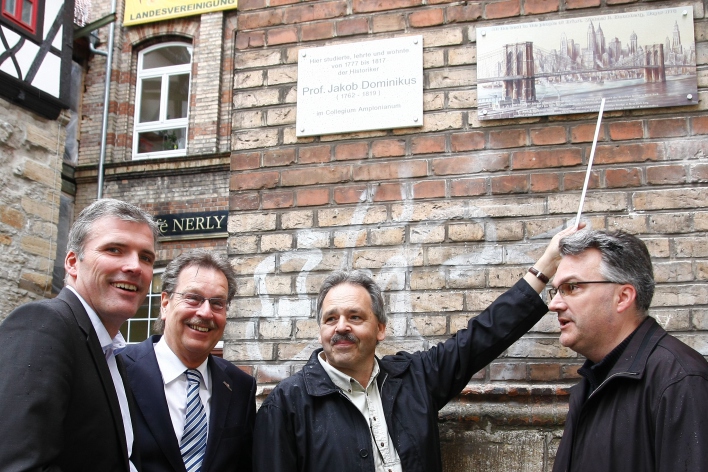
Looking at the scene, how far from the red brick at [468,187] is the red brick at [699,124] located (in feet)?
2.97

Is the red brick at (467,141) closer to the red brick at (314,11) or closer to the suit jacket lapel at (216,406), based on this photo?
the red brick at (314,11)

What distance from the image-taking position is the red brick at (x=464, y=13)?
328cm

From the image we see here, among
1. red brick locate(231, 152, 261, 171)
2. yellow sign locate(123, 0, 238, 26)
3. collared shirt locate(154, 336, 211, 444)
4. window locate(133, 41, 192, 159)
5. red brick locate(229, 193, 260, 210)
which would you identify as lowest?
collared shirt locate(154, 336, 211, 444)

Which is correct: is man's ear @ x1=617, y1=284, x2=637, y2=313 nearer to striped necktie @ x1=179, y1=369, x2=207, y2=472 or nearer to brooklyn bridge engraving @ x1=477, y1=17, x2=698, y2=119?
brooklyn bridge engraving @ x1=477, y1=17, x2=698, y2=119

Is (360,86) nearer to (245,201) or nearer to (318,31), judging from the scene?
(318,31)

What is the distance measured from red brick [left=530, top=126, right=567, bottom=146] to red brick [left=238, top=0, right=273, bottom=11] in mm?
1542

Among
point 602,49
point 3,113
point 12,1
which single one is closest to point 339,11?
point 602,49

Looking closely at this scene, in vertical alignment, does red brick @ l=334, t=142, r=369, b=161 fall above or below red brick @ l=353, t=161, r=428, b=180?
above

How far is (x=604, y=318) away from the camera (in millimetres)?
2328

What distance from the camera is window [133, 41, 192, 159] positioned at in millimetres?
13891

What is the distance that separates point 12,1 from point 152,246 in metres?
6.13

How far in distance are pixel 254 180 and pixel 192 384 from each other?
114 cm

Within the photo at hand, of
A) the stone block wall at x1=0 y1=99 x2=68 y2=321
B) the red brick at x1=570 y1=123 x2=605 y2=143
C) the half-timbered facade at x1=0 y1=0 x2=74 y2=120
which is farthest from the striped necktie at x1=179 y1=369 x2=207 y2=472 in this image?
the half-timbered facade at x1=0 y1=0 x2=74 y2=120

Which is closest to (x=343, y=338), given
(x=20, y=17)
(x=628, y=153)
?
(x=628, y=153)
